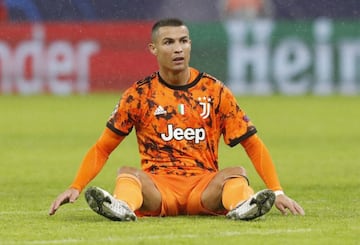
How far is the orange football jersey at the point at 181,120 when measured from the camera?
31.6 feet

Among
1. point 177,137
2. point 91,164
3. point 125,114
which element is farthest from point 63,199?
point 177,137

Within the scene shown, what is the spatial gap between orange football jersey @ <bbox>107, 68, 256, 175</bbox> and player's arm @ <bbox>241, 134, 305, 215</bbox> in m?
0.17

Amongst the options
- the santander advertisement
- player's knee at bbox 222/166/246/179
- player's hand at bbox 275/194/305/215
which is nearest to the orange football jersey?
player's knee at bbox 222/166/246/179

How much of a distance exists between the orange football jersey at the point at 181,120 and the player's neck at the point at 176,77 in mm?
64

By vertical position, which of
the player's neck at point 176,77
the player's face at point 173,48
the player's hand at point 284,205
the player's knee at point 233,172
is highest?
the player's face at point 173,48

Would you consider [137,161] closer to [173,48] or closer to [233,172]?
[173,48]

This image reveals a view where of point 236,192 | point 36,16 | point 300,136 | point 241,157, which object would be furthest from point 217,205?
point 36,16

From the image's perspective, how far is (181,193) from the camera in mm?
9484

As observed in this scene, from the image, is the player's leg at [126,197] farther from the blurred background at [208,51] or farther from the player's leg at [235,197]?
the blurred background at [208,51]

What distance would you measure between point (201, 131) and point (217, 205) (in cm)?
58

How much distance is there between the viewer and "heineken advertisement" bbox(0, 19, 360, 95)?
82.9 feet

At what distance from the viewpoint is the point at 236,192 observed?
914 centimetres

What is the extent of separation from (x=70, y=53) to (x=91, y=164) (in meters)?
16.2

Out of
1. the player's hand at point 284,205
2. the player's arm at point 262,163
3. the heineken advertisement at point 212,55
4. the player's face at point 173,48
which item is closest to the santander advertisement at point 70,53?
the heineken advertisement at point 212,55
